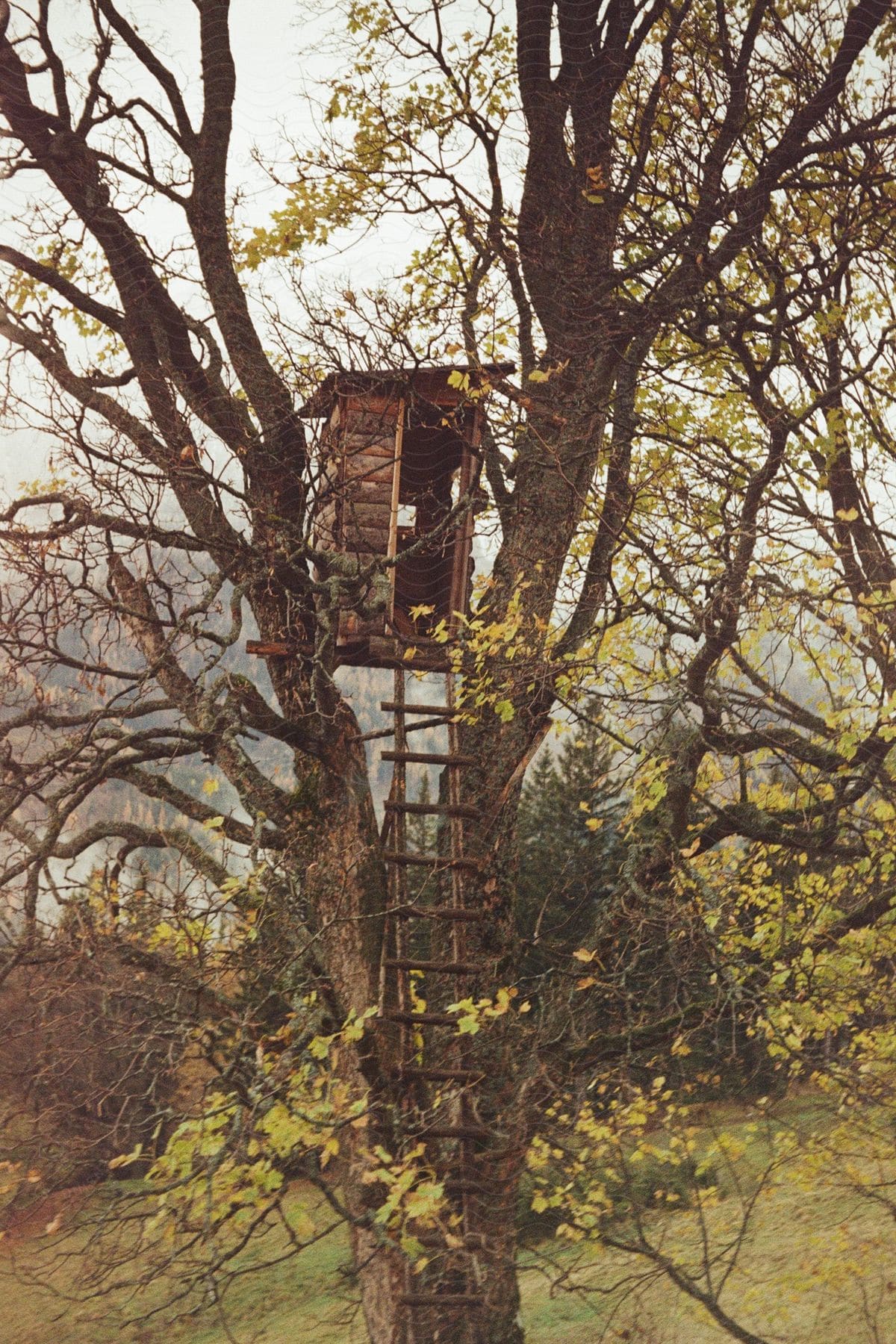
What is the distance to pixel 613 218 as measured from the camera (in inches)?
316

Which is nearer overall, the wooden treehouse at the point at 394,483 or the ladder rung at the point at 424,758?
the ladder rung at the point at 424,758

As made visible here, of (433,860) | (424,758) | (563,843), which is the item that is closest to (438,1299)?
(433,860)

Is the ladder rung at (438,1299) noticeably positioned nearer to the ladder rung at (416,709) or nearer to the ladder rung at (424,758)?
the ladder rung at (424,758)

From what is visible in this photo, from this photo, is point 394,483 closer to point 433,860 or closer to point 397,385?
point 397,385

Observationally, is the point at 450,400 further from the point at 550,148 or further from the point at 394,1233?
the point at 394,1233

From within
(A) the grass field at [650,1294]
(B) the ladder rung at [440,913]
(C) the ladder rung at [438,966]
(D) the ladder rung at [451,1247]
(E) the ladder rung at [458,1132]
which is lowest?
(A) the grass field at [650,1294]

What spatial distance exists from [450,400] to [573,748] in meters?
11.1

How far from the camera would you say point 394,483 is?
8.84 metres

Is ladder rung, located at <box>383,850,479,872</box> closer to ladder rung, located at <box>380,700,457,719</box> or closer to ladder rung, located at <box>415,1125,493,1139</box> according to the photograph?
ladder rung, located at <box>380,700,457,719</box>

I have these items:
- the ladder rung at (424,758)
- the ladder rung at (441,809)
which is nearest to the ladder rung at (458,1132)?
the ladder rung at (441,809)

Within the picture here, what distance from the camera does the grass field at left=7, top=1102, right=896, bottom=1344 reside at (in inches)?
446

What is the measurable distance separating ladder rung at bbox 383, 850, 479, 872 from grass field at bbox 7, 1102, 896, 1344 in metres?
4.66

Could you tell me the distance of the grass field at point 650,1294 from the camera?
11320mm

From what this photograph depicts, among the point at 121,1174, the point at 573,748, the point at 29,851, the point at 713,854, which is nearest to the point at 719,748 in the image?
the point at 713,854
